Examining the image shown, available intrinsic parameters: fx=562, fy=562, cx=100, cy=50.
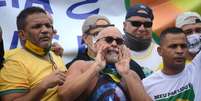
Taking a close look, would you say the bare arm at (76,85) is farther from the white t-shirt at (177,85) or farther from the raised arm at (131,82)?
the white t-shirt at (177,85)

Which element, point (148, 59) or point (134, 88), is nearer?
point (134, 88)

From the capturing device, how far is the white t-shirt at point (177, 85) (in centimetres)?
388

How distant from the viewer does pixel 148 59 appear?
15.5ft

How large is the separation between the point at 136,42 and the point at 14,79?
1494 millimetres

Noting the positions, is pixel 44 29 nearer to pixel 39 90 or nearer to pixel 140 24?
pixel 39 90

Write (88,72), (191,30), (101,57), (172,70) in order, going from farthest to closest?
(191,30), (172,70), (101,57), (88,72)

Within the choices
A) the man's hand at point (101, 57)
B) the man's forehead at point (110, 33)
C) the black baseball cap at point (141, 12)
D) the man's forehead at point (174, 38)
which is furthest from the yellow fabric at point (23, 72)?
the black baseball cap at point (141, 12)

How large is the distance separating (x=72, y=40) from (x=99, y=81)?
1401mm

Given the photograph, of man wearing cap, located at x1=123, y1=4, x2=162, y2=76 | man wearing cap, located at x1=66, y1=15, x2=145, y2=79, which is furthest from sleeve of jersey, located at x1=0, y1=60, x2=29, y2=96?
man wearing cap, located at x1=123, y1=4, x2=162, y2=76

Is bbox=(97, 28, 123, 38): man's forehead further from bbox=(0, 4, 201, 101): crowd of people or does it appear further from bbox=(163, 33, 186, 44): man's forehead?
bbox=(163, 33, 186, 44): man's forehead

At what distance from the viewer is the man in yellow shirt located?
11.1 ft

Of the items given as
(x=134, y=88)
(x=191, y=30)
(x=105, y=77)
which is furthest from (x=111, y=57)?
(x=191, y=30)

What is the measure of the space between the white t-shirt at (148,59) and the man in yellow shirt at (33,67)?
1121mm

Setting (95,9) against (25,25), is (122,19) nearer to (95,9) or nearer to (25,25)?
(95,9)
